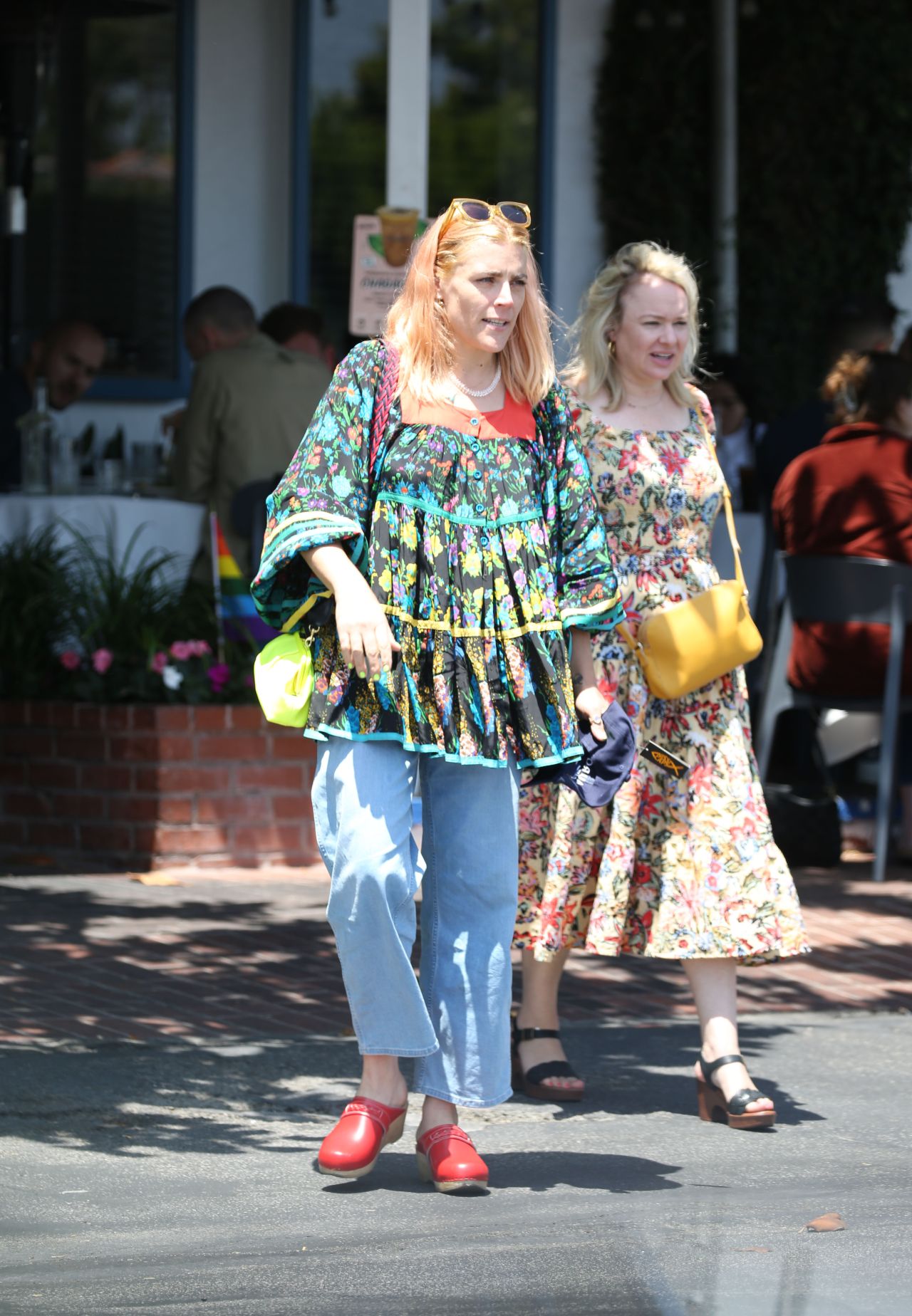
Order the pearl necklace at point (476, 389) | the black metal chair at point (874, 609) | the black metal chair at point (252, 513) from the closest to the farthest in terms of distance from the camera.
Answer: the pearl necklace at point (476, 389) → the black metal chair at point (874, 609) → the black metal chair at point (252, 513)

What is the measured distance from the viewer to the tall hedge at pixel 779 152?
40.9 ft

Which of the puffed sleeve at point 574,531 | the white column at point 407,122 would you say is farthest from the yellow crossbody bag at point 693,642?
the white column at point 407,122

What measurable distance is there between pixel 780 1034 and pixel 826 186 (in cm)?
771

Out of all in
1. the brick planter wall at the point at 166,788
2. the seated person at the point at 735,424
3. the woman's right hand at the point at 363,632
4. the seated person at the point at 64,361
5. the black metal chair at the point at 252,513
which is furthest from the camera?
the seated person at the point at 735,424

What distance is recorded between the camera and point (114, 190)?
11.7m

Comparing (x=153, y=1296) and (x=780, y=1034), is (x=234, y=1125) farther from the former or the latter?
(x=780, y=1034)

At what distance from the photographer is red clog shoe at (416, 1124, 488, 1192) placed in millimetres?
4418

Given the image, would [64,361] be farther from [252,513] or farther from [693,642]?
[693,642]

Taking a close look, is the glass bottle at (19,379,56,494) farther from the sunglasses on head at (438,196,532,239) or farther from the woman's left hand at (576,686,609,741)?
the woman's left hand at (576,686,609,741)

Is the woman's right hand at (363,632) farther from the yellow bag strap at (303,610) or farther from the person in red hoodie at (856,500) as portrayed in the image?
the person in red hoodie at (856,500)

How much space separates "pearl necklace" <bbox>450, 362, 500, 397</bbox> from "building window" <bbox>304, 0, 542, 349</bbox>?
7.55 m

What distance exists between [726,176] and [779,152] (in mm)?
467

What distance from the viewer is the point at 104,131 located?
11.7m

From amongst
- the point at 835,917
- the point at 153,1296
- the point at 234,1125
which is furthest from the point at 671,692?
the point at 835,917
